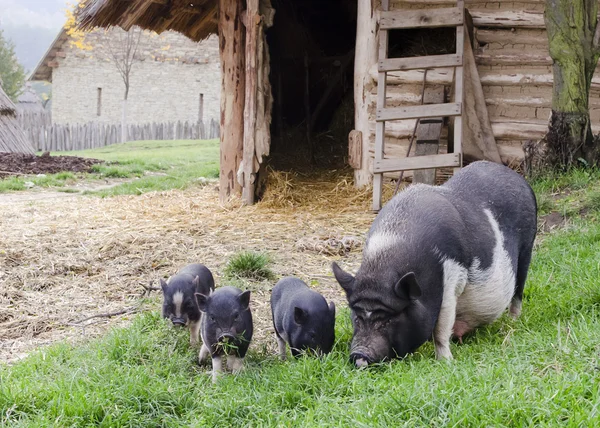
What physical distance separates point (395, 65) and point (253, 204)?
2553 millimetres

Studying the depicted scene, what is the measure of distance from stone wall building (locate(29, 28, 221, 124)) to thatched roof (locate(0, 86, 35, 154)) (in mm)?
14329

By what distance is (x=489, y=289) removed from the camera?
13.3 ft

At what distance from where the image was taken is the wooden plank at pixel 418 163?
27.0ft

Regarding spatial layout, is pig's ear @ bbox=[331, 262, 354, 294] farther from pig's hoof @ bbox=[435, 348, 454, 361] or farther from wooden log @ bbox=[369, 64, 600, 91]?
wooden log @ bbox=[369, 64, 600, 91]

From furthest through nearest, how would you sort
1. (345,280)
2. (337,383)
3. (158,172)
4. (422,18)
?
1. (158,172)
2. (422,18)
3. (345,280)
4. (337,383)

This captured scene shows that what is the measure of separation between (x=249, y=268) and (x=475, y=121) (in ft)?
14.4

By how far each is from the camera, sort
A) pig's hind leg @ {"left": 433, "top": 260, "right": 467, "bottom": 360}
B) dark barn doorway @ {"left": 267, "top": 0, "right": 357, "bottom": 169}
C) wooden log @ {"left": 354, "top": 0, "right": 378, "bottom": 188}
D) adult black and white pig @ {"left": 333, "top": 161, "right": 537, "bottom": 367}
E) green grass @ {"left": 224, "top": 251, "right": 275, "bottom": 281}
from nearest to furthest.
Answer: adult black and white pig @ {"left": 333, "top": 161, "right": 537, "bottom": 367}, pig's hind leg @ {"left": 433, "top": 260, "right": 467, "bottom": 360}, green grass @ {"left": 224, "top": 251, "right": 275, "bottom": 281}, wooden log @ {"left": 354, "top": 0, "right": 378, "bottom": 188}, dark barn doorway @ {"left": 267, "top": 0, "right": 357, "bottom": 169}

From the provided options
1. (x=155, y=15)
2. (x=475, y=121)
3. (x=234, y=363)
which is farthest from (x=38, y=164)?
(x=234, y=363)

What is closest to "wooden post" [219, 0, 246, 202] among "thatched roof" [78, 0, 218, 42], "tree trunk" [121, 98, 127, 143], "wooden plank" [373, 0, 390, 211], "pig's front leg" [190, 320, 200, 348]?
"thatched roof" [78, 0, 218, 42]

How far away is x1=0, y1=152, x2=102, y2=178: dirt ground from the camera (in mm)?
14016

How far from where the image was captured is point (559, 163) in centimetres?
788

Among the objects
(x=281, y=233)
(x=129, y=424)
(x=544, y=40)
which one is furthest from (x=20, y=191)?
(x=129, y=424)

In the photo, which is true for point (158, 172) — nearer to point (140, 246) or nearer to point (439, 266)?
point (140, 246)

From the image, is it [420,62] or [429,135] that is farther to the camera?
[429,135]
